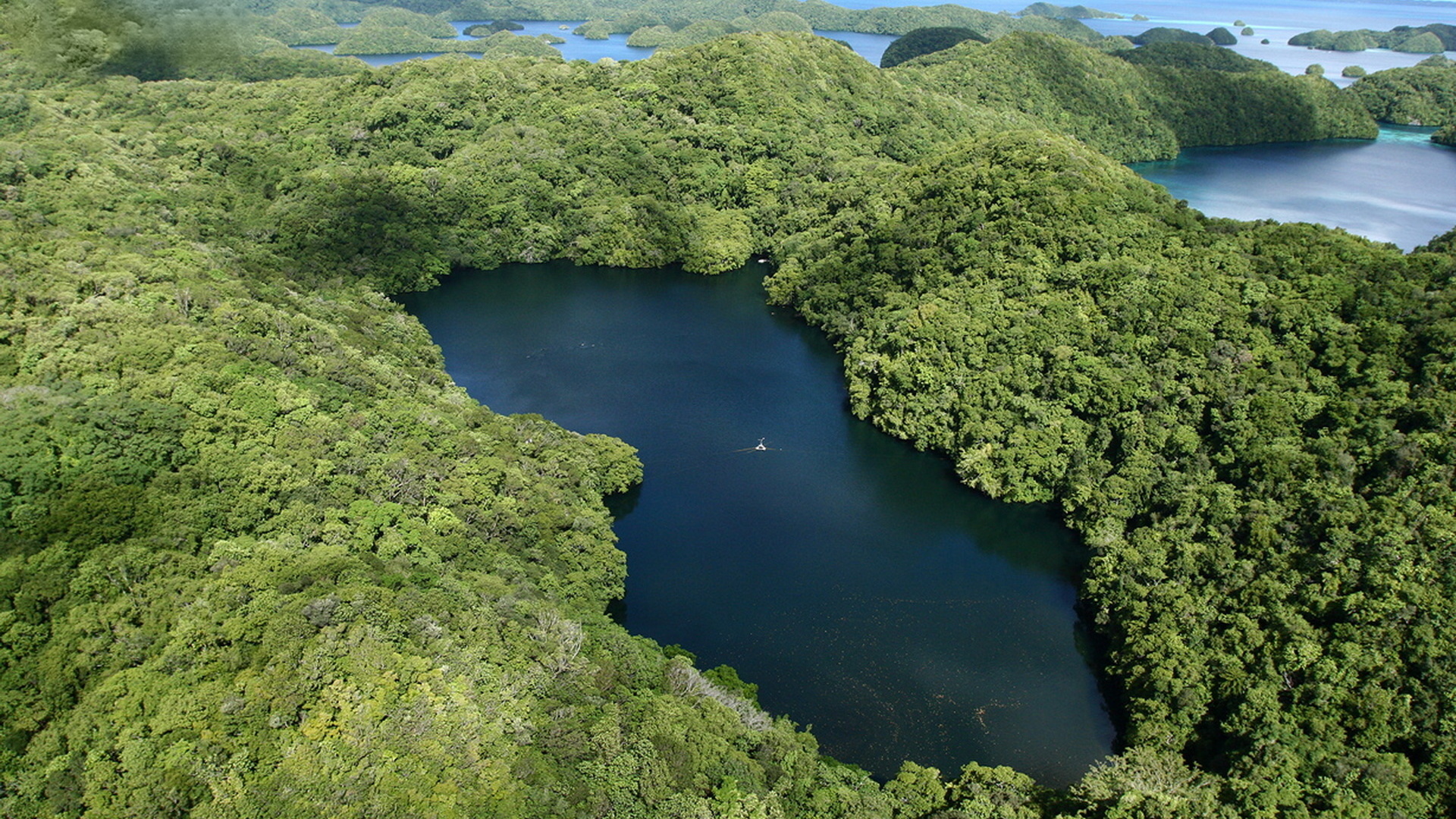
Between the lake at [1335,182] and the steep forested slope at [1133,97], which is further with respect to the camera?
the steep forested slope at [1133,97]

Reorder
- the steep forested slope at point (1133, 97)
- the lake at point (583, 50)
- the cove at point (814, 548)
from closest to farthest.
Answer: the cove at point (814, 548) < the steep forested slope at point (1133, 97) < the lake at point (583, 50)

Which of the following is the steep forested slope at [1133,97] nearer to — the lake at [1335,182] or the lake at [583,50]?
the lake at [1335,182]

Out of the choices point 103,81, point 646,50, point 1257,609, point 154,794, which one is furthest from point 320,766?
point 646,50

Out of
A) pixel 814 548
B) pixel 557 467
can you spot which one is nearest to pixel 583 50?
pixel 557 467

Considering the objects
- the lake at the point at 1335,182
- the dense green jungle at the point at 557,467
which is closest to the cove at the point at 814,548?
the dense green jungle at the point at 557,467

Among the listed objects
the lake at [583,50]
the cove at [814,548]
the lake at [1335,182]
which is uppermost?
the lake at [1335,182]

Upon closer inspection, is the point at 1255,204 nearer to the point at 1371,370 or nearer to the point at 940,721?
the point at 1371,370
